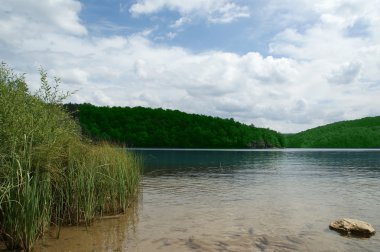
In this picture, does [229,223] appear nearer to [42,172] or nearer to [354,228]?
[354,228]

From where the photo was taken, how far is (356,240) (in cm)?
1323

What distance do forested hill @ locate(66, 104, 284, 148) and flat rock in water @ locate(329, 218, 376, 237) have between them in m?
114

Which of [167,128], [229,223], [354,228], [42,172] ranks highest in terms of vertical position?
[167,128]

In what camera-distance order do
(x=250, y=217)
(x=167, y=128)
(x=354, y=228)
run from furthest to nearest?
(x=167, y=128) < (x=250, y=217) < (x=354, y=228)

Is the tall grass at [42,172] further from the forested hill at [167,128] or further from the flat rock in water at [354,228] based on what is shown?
the forested hill at [167,128]

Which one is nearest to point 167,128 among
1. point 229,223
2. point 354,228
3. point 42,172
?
point 229,223

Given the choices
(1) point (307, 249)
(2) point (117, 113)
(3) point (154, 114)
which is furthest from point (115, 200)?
(3) point (154, 114)

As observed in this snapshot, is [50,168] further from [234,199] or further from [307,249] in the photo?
[234,199]

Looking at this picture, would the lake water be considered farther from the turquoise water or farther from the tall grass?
the tall grass

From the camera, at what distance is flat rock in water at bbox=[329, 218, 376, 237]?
1392 cm

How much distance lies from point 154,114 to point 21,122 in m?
161

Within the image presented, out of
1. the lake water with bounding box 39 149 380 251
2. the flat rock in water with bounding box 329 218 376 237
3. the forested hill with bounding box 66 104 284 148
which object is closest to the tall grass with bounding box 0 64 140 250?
the lake water with bounding box 39 149 380 251

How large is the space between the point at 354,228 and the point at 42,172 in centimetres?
1165

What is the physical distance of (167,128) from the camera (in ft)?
570
